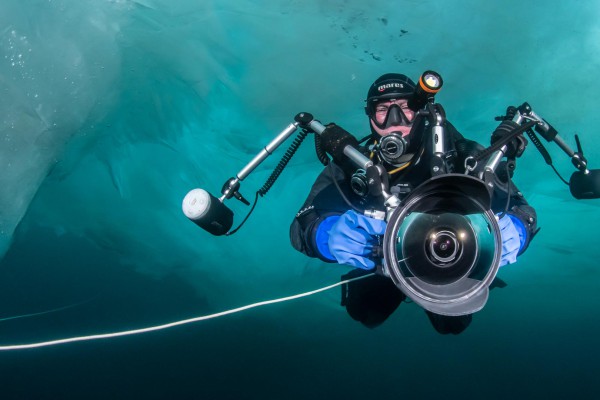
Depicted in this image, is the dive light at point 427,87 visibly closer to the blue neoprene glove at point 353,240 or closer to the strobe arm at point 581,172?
the blue neoprene glove at point 353,240

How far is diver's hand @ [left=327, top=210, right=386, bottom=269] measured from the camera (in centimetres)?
253

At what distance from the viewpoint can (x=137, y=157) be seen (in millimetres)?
11625

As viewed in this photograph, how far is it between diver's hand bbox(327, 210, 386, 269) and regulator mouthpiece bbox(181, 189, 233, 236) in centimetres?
107

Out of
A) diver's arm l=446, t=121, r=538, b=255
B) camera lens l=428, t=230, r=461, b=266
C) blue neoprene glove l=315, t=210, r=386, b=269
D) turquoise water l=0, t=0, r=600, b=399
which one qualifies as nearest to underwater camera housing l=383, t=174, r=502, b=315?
camera lens l=428, t=230, r=461, b=266

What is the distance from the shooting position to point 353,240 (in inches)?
102

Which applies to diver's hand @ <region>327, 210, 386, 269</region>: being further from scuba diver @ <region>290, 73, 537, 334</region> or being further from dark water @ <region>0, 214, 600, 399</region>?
dark water @ <region>0, 214, 600, 399</region>

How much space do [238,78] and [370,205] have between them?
6.37 metres

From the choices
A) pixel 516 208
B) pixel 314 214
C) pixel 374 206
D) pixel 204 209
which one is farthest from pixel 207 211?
pixel 516 208

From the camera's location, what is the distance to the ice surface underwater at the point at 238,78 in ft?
23.3

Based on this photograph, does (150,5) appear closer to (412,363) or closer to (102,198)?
(102,198)

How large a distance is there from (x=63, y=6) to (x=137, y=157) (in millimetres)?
4804

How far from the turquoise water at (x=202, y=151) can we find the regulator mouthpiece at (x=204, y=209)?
5.27 m

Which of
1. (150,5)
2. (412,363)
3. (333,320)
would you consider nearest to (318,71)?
(150,5)

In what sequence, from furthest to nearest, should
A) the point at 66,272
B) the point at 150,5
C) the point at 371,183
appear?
the point at 66,272
the point at 150,5
the point at 371,183
